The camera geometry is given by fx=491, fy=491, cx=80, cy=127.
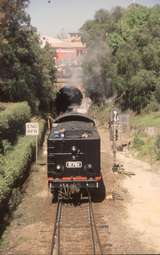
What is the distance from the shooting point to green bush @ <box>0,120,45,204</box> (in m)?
18.2

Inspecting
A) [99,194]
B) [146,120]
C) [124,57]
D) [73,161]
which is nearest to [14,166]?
[73,161]

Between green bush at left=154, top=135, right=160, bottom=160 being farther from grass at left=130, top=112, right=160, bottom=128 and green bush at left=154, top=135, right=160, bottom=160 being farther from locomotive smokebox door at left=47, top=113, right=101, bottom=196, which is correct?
locomotive smokebox door at left=47, top=113, right=101, bottom=196

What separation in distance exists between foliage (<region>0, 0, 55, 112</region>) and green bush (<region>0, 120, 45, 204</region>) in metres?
14.4

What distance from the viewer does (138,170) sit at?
2855 cm

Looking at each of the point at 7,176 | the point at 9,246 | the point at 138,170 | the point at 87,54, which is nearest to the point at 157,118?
the point at 138,170

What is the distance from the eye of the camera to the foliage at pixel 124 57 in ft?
168

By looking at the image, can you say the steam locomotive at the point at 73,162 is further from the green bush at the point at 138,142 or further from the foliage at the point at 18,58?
the foliage at the point at 18,58

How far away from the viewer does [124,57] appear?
173ft

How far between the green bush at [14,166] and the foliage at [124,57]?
82.8 feet

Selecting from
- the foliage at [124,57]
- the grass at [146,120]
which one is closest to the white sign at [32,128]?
the grass at [146,120]

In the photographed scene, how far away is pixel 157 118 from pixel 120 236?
2997 cm

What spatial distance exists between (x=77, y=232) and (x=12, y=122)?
1294cm

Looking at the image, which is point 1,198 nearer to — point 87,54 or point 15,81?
point 15,81

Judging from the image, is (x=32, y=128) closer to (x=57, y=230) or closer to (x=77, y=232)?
(x=57, y=230)
